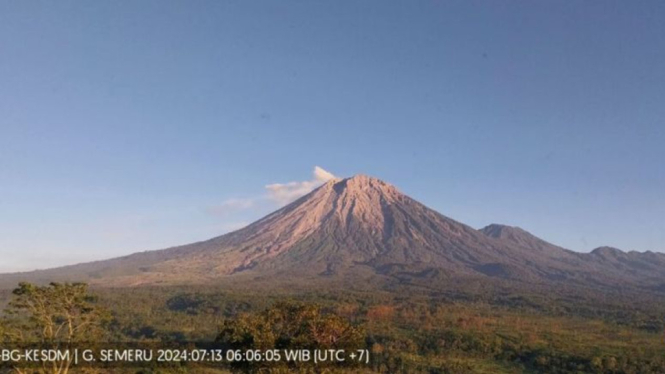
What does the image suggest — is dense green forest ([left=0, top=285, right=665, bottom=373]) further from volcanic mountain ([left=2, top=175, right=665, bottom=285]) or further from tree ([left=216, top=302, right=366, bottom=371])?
volcanic mountain ([left=2, top=175, right=665, bottom=285])

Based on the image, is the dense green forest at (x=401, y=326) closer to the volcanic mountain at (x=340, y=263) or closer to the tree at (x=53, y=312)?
the tree at (x=53, y=312)

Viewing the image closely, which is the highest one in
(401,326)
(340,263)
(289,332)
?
(340,263)

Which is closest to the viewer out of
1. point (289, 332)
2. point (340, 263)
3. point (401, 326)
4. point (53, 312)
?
point (53, 312)

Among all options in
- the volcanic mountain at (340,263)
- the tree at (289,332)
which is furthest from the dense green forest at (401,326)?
the volcanic mountain at (340,263)

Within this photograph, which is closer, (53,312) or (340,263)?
(53,312)

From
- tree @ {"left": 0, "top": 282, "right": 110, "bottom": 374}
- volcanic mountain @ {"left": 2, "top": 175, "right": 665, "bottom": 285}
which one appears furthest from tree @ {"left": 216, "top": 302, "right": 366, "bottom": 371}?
volcanic mountain @ {"left": 2, "top": 175, "right": 665, "bottom": 285}

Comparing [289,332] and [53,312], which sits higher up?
[53,312]

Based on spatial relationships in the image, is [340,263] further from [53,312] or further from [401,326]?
[53,312]

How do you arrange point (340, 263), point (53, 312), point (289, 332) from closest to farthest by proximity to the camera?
point (53, 312) < point (289, 332) < point (340, 263)

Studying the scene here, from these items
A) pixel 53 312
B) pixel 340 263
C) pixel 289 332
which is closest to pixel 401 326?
pixel 289 332
